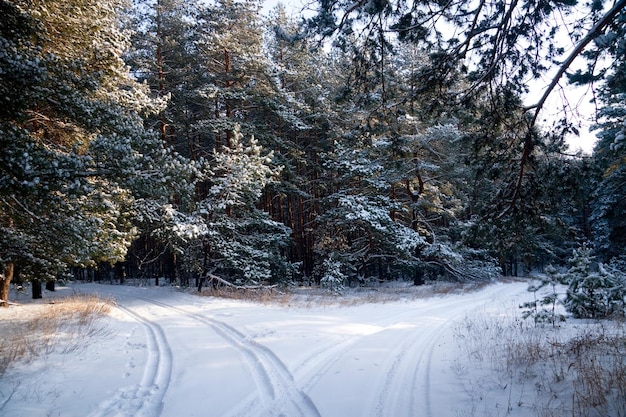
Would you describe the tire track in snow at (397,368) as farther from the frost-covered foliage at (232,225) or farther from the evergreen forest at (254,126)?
the frost-covered foliage at (232,225)

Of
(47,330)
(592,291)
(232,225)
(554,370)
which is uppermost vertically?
(232,225)

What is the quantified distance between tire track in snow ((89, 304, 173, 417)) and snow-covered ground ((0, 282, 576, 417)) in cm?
1

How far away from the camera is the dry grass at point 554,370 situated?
3.37m

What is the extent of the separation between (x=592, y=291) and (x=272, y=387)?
7723 millimetres

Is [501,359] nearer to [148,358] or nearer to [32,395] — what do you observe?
[148,358]

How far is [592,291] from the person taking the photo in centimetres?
766

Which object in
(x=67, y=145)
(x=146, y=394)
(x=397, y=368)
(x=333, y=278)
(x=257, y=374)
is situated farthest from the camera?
(x=333, y=278)

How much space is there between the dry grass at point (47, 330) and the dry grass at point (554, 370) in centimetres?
734

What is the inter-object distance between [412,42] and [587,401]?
5231 mm

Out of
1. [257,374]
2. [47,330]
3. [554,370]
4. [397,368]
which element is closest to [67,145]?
[47,330]

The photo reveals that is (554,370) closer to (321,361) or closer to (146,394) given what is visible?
(321,361)

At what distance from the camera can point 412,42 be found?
5453 mm

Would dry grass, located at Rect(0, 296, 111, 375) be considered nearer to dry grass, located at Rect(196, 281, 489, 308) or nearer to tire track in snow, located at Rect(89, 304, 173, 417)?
tire track in snow, located at Rect(89, 304, 173, 417)

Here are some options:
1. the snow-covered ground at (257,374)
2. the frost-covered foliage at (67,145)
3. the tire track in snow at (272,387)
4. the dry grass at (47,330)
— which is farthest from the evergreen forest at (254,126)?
the tire track in snow at (272,387)
